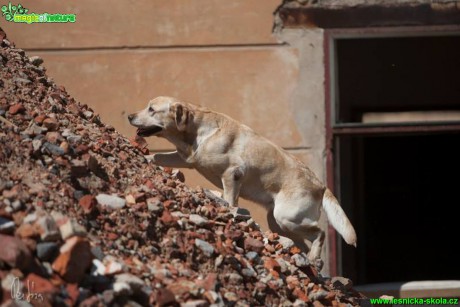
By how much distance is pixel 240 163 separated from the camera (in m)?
7.00

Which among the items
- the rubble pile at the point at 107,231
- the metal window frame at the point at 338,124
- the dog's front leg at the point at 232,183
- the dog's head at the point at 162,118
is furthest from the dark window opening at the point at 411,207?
the rubble pile at the point at 107,231

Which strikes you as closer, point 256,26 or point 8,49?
point 8,49

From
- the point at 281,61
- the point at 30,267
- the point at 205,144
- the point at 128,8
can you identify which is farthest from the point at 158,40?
the point at 30,267

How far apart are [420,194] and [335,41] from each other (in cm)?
274

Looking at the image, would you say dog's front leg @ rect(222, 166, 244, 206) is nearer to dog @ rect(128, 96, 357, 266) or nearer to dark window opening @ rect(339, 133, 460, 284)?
dog @ rect(128, 96, 357, 266)

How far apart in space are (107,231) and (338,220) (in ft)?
8.98

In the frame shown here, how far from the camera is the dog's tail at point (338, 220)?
23.6 ft

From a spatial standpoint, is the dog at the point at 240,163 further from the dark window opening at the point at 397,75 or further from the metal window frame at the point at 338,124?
the dark window opening at the point at 397,75

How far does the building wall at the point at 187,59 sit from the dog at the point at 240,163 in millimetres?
1209

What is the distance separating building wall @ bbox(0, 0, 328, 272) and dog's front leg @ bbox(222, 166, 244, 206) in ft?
4.74

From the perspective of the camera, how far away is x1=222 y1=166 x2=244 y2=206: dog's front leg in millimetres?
6922

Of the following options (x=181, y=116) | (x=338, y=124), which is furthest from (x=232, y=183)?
(x=338, y=124)

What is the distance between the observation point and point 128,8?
8.47 meters

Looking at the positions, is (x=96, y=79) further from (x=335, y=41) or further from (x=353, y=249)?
(x=353, y=249)
